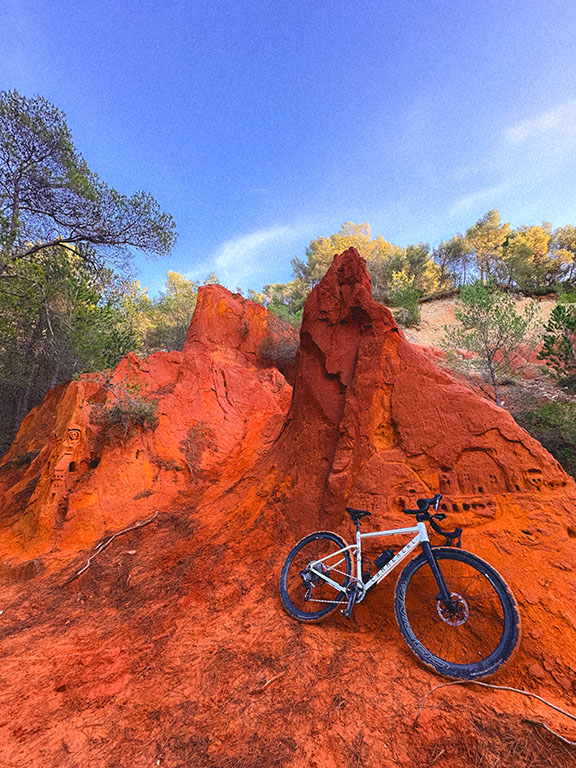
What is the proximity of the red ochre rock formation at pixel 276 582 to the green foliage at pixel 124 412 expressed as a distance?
0.71 ft

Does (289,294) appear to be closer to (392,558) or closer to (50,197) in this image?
(50,197)

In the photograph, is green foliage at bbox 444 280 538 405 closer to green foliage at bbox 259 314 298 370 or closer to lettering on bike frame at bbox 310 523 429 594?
green foliage at bbox 259 314 298 370

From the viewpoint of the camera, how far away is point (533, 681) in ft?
7.77

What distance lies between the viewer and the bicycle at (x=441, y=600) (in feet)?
8.26

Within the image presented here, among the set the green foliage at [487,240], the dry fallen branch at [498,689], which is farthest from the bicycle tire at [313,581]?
the green foliage at [487,240]

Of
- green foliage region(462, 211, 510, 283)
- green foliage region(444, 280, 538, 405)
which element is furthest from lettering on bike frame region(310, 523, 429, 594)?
green foliage region(462, 211, 510, 283)

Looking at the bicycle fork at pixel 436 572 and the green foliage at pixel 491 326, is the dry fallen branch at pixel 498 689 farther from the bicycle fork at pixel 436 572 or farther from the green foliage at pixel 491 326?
the green foliage at pixel 491 326

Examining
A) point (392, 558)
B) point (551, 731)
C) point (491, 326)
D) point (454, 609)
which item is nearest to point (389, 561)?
point (392, 558)

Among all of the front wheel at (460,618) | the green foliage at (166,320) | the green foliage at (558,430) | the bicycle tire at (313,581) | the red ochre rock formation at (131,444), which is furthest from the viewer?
the green foliage at (166,320)

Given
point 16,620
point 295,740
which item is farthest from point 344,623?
point 16,620

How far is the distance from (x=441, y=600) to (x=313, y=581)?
1.46 m

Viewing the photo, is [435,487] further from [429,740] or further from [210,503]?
[210,503]

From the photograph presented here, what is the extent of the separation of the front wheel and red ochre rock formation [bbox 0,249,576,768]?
167 mm

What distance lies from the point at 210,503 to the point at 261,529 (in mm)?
2320
